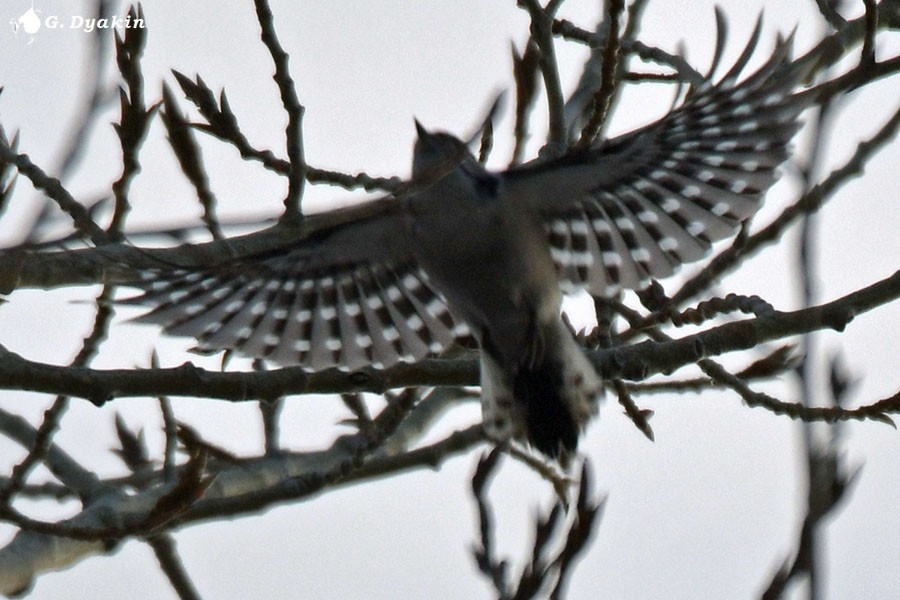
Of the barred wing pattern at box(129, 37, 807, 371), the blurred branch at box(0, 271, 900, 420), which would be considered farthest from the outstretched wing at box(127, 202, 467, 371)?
the blurred branch at box(0, 271, 900, 420)

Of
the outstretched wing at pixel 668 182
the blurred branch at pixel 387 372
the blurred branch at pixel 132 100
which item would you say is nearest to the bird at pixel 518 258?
the outstretched wing at pixel 668 182

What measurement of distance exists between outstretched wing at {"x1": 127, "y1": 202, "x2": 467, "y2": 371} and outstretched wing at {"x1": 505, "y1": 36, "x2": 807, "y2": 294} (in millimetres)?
501

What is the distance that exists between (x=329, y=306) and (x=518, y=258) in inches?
28.2

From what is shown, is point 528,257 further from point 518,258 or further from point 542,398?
point 542,398

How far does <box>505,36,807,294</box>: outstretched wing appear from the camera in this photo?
134 inches

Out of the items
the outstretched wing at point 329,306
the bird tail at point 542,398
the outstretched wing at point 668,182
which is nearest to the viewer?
the outstretched wing at point 668,182

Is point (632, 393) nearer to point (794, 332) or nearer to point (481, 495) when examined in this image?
point (794, 332)

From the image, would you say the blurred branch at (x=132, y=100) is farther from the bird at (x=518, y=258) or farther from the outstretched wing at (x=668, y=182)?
the outstretched wing at (x=668, y=182)

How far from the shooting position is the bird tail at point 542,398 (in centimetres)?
355

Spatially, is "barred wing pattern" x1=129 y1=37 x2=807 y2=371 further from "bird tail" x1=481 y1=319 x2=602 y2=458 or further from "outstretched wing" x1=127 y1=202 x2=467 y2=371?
"bird tail" x1=481 y1=319 x2=602 y2=458

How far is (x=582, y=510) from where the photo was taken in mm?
2303

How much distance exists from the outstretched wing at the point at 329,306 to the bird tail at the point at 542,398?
47 cm

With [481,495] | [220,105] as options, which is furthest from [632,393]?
[220,105]

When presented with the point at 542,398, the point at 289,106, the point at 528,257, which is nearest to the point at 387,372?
the point at 289,106
